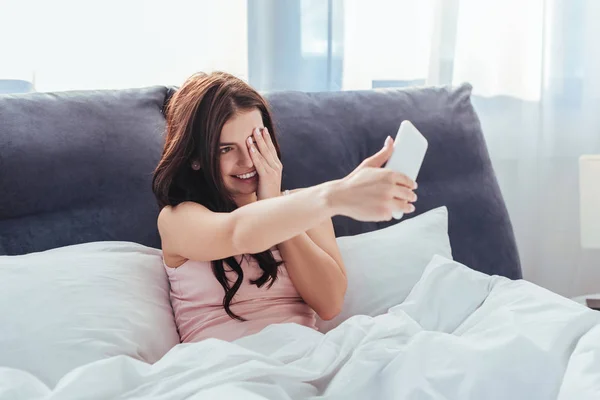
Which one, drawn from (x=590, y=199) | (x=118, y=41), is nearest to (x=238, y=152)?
(x=118, y=41)

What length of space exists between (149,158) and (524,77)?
4.63ft

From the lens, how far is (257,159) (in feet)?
4.81

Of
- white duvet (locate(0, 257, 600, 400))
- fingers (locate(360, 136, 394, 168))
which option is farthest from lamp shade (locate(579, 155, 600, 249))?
fingers (locate(360, 136, 394, 168))

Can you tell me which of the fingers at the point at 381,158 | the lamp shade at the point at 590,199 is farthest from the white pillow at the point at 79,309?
the lamp shade at the point at 590,199

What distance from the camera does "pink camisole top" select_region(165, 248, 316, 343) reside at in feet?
4.85

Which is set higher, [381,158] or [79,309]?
[381,158]

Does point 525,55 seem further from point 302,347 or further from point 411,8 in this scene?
point 302,347

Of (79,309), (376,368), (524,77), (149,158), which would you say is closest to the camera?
(376,368)

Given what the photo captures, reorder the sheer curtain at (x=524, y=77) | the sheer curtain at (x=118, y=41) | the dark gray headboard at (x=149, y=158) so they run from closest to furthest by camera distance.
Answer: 1. the dark gray headboard at (x=149, y=158)
2. the sheer curtain at (x=118, y=41)
3. the sheer curtain at (x=524, y=77)

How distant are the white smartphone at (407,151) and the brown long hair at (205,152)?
43cm

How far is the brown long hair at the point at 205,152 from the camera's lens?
4.79ft

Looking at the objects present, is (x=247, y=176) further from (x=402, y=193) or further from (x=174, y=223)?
(x=402, y=193)

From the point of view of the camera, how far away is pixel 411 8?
2.48 metres

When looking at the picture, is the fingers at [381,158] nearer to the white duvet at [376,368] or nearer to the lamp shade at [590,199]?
the white duvet at [376,368]
